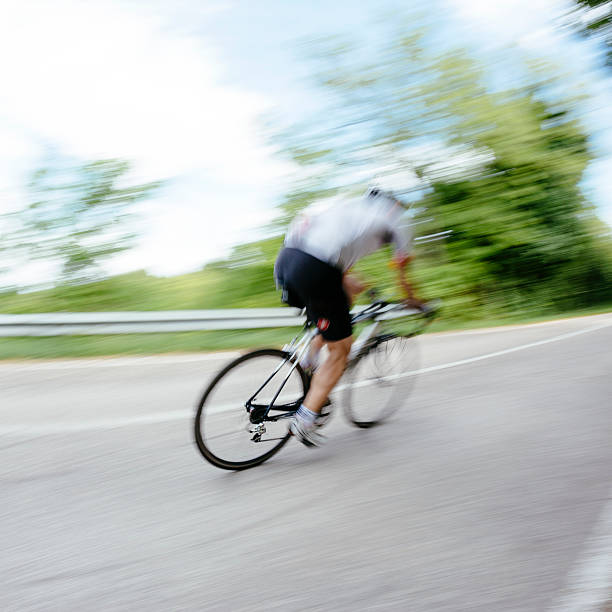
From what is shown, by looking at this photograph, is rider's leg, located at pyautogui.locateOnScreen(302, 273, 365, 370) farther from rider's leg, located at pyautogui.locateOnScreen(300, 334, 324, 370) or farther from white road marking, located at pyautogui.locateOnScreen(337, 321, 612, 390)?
white road marking, located at pyautogui.locateOnScreen(337, 321, 612, 390)

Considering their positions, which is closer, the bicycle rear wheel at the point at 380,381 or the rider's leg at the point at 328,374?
the rider's leg at the point at 328,374

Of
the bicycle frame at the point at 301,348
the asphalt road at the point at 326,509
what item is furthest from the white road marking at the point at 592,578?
the bicycle frame at the point at 301,348

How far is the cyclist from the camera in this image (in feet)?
12.5

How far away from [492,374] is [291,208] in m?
9.49

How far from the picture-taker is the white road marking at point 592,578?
2.64 meters

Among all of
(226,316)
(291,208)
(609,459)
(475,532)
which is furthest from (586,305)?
(475,532)

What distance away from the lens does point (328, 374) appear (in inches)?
165

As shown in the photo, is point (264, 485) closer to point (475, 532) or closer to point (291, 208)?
point (475, 532)

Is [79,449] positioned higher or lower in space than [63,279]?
lower

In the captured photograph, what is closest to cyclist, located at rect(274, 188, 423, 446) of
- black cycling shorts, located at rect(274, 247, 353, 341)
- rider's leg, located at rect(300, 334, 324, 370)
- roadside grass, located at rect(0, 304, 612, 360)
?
black cycling shorts, located at rect(274, 247, 353, 341)

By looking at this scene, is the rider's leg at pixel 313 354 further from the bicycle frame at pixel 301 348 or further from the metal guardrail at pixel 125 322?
the metal guardrail at pixel 125 322

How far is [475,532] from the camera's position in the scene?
10.7 feet

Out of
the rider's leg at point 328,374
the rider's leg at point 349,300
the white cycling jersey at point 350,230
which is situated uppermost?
the white cycling jersey at point 350,230

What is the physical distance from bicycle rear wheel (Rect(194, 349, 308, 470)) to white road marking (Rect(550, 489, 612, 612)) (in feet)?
6.37
